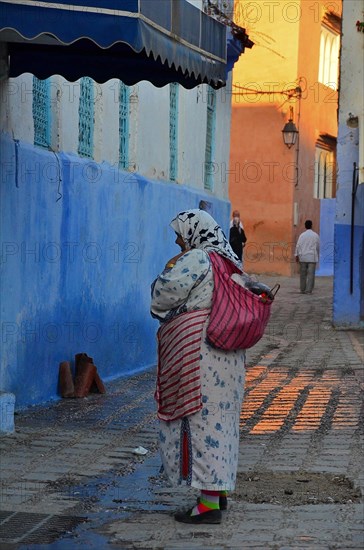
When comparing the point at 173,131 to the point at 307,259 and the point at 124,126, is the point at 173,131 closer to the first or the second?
the point at 124,126

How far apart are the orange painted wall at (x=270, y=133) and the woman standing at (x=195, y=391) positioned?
25.0m

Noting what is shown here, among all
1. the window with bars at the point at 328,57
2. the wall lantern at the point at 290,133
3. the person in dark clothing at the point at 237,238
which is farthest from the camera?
the window with bars at the point at 328,57

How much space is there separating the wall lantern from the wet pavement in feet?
58.8

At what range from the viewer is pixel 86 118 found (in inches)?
476

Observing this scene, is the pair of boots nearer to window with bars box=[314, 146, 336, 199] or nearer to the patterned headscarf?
the patterned headscarf

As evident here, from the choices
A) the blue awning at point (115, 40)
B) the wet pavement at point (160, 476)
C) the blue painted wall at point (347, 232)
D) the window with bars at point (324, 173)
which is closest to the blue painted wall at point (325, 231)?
the window with bars at point (324, 173)

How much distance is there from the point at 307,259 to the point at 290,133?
220 inches

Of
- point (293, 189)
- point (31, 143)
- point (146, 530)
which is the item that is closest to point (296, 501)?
point (146, 530)

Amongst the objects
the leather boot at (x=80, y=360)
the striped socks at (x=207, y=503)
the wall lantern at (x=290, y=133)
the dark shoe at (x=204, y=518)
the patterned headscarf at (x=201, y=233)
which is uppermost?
the wall lantern at (x=290, y=133)

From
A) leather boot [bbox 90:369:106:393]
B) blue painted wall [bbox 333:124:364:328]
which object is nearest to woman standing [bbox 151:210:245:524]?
leather boot [bbox 90:369:106:393]

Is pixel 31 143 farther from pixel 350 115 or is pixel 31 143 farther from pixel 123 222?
pixel 350 115

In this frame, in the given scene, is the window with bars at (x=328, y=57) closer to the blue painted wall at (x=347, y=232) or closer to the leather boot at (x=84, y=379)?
the blue painted wall at (x=347, y=232)

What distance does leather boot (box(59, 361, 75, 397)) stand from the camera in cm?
1127

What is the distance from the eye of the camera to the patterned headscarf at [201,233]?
22.3 ft
